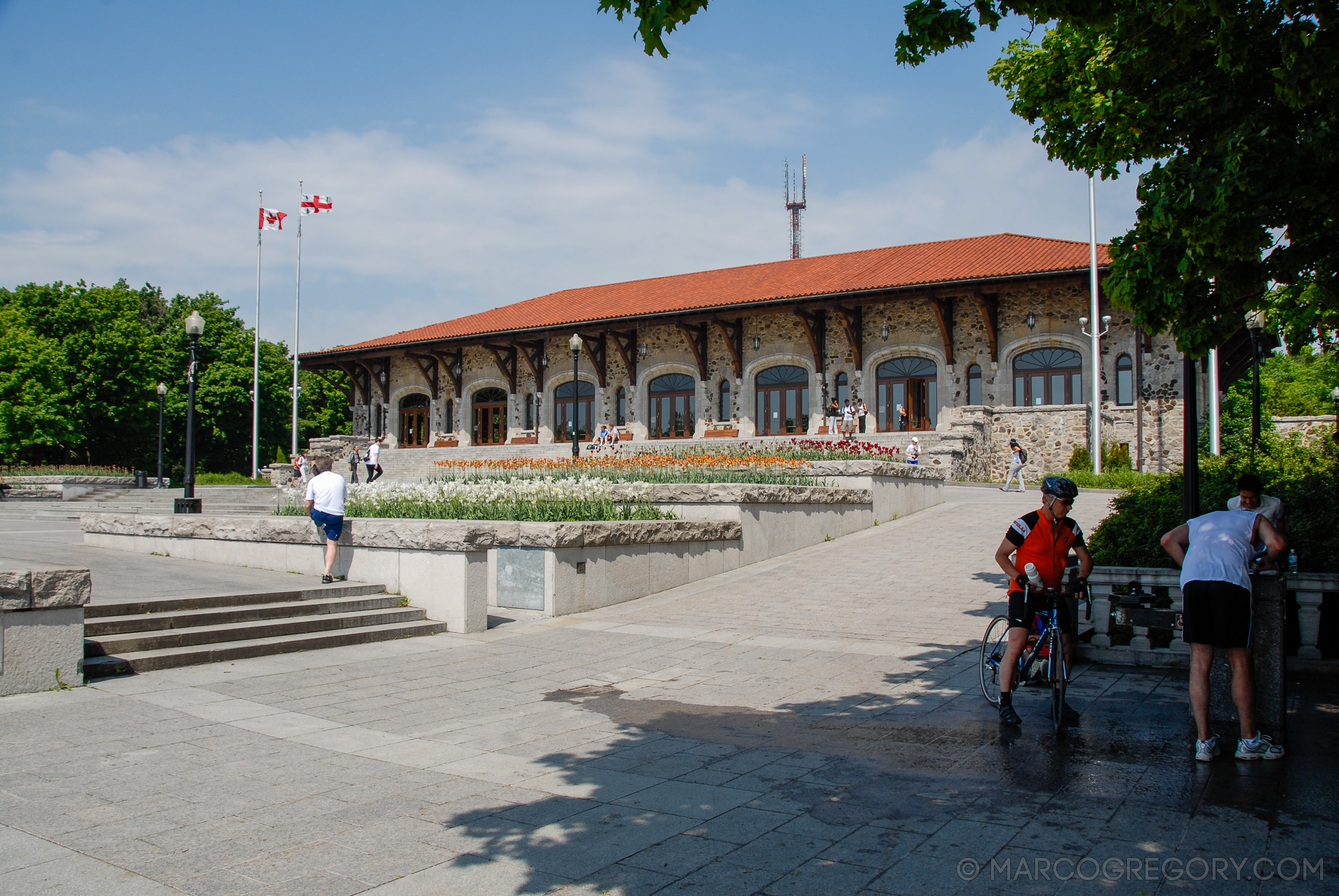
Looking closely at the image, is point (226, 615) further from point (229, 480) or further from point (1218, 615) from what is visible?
point (229, 480)

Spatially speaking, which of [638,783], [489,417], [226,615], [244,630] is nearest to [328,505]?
[226,615]

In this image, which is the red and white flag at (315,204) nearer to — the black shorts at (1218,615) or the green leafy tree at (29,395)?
the green leafy tree at (29,395)

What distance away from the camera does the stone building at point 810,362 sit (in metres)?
27.3

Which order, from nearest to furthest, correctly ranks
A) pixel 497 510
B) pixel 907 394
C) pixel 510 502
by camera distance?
1. pixel 497 510
2. pixel 510 502
3. pixel 907 394

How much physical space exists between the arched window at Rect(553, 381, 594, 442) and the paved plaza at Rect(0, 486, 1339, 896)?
2972 centimetres

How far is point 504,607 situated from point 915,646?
15.9 ft

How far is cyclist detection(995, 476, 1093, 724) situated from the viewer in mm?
5664

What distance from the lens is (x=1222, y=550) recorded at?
16.4ft

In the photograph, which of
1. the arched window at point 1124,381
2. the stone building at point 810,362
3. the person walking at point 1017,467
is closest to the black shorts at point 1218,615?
the person walking at point 1017,467

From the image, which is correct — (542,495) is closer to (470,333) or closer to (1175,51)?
(1175,51)

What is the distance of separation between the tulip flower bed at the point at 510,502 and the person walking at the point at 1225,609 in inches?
279

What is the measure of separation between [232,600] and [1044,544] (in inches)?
284

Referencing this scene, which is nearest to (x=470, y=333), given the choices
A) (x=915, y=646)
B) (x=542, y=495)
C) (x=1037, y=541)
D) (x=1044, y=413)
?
(x=1044, y=413)

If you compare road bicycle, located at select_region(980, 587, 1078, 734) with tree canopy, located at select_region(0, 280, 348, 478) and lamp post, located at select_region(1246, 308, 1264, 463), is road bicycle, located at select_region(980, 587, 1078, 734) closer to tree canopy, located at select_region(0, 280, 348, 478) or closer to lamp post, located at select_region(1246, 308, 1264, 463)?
lamp post, located at select_region(1246, 308, 1264, 463)
